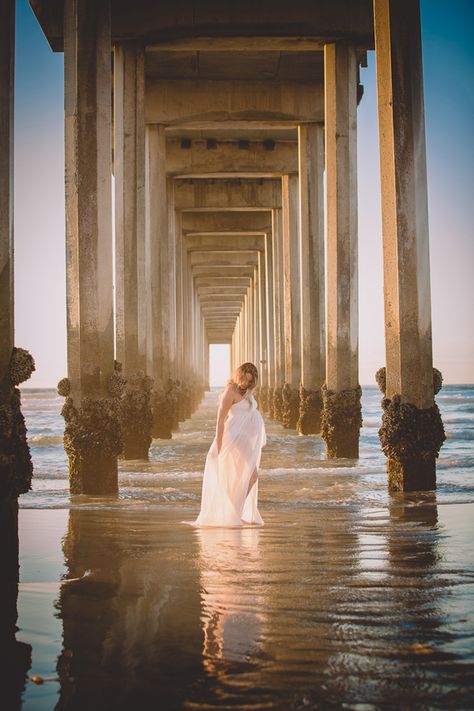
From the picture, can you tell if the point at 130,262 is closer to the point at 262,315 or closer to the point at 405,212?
the point at 405,212

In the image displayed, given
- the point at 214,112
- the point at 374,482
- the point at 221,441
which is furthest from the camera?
the point at 214,112

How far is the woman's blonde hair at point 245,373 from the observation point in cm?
602

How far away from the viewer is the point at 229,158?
67.1 feet

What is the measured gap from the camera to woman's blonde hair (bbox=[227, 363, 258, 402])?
6.02 meters

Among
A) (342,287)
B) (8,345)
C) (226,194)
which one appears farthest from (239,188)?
(8,345)

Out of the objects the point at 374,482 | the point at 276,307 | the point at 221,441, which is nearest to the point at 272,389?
the point at 276,307

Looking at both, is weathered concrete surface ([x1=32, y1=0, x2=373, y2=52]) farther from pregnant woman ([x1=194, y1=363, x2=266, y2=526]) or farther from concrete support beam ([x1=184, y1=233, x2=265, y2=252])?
concrete support beam ([x1=184, y1=233, x2=265, y2=252])

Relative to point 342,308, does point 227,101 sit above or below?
above

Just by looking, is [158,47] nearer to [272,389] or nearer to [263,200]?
[263,200]

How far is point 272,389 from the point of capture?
29.2 m

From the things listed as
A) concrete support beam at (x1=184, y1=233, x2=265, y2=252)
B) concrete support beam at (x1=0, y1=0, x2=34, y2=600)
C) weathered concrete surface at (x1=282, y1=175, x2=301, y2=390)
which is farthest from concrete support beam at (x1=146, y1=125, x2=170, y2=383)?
concrete support beam at (x1=184, y1=233, x2=265, y2=252)

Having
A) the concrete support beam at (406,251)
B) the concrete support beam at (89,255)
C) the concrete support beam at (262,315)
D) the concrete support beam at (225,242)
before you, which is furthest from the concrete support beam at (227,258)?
the concrete support beam at (406,251)

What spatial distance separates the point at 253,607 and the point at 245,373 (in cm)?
272

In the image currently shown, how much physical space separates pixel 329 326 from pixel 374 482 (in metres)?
3.38
